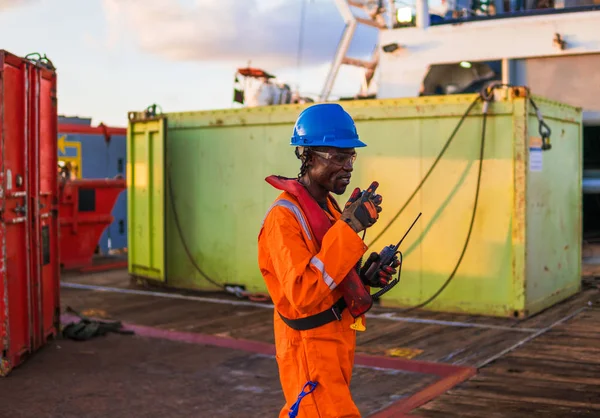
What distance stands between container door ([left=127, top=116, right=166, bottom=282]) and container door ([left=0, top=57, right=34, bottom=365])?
13.7 ft

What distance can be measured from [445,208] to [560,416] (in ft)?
13.4

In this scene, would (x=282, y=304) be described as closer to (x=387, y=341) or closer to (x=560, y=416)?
(x=560, y=416)

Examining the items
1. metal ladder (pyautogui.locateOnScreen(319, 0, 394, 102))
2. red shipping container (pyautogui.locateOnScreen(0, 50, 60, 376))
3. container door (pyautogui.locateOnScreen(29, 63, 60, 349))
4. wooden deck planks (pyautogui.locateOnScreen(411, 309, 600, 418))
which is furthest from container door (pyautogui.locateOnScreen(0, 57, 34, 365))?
metal ladder (pyautogui.locateOnScreen(319, 0, 394, 102))

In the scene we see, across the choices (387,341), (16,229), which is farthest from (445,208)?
(16,229)

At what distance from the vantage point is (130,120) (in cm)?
1207

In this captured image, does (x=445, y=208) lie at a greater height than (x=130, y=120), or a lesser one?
lesser

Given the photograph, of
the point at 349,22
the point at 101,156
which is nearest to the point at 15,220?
the point at 101,156

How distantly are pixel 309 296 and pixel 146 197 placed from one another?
9.03 metres

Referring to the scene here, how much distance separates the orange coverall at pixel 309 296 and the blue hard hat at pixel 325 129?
0.84ft

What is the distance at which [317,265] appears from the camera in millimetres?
3092

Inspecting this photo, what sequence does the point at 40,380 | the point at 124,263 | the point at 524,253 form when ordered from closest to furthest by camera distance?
the point at 40,380, the point at 524,253, the point at 124,263

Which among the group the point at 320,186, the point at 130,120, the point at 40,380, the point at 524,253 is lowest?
the point at 40,380

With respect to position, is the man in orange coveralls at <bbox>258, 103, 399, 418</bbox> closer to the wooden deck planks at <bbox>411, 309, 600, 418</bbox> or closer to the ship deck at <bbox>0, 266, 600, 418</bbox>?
the ship deck at <bbox>0, 266, 600, 418</bbox>

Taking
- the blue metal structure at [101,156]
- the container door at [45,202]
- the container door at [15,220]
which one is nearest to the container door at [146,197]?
the container door at [45,202]
